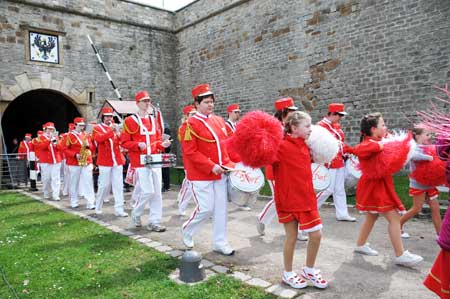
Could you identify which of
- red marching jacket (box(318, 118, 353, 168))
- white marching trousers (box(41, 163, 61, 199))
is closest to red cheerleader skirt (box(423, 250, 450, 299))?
red marching jacket (box(318, 118, 353, 168))

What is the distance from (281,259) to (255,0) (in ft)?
45.9

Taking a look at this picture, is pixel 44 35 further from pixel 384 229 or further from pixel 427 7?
pixel 384 229

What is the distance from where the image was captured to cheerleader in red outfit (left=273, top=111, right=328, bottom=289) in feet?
11.5

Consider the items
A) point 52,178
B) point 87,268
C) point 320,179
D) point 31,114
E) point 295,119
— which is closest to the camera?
point 295,119

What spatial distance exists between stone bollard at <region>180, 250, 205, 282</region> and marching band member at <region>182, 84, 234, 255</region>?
0.90 m

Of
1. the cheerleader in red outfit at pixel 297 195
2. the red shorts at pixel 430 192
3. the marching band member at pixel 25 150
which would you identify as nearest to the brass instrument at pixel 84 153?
the marching band member at pixel 25 150

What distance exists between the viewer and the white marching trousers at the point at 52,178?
10663 mm

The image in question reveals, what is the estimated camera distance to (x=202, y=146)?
4.73 meters

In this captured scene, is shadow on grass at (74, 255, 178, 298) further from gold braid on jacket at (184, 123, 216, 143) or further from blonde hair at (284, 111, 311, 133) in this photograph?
blonde hair at (284, 111, 311, 133)

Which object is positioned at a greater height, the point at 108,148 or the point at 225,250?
the point at 108,148

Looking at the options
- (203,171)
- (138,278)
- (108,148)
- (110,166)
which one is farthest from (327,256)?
(108,148)

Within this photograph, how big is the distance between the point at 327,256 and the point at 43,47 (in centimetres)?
1566

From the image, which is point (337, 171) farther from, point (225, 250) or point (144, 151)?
point (144, 151)

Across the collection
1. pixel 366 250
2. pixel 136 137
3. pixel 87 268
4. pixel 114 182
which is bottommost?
pixel 87 268
